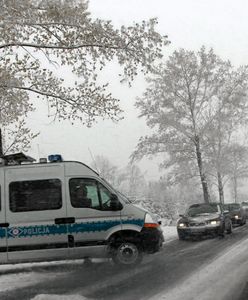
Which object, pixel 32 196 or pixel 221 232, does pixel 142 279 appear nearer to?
pixel 32 196

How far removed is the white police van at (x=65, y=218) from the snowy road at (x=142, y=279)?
0.46 m

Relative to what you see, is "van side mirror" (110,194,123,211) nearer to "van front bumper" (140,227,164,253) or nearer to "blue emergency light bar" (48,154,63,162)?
"van front bumper" (140,227,164,253)

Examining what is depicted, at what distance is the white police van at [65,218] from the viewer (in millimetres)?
9867

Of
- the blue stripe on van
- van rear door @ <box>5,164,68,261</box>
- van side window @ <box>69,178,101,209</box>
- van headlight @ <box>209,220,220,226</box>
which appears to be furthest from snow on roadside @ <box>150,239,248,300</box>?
van headlight @ <box>209,220,220,226</box>

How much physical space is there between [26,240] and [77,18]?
723 cm

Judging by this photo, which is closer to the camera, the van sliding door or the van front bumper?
the van sliding door

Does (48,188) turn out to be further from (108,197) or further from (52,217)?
(108,197)

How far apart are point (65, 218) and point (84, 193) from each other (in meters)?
0.68

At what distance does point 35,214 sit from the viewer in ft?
32.6

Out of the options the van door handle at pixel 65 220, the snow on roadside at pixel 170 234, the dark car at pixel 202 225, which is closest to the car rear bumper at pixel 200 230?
the dark car at pixel 202 225

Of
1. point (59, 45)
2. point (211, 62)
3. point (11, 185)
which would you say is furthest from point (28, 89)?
point (211, 62)

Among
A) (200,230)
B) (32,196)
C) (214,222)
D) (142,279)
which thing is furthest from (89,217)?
(214,222)

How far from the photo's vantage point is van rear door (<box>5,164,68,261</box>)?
9844 millimetres

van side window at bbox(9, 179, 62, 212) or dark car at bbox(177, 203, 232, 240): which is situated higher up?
van side window at bbox(9, 179, 62, 212)
